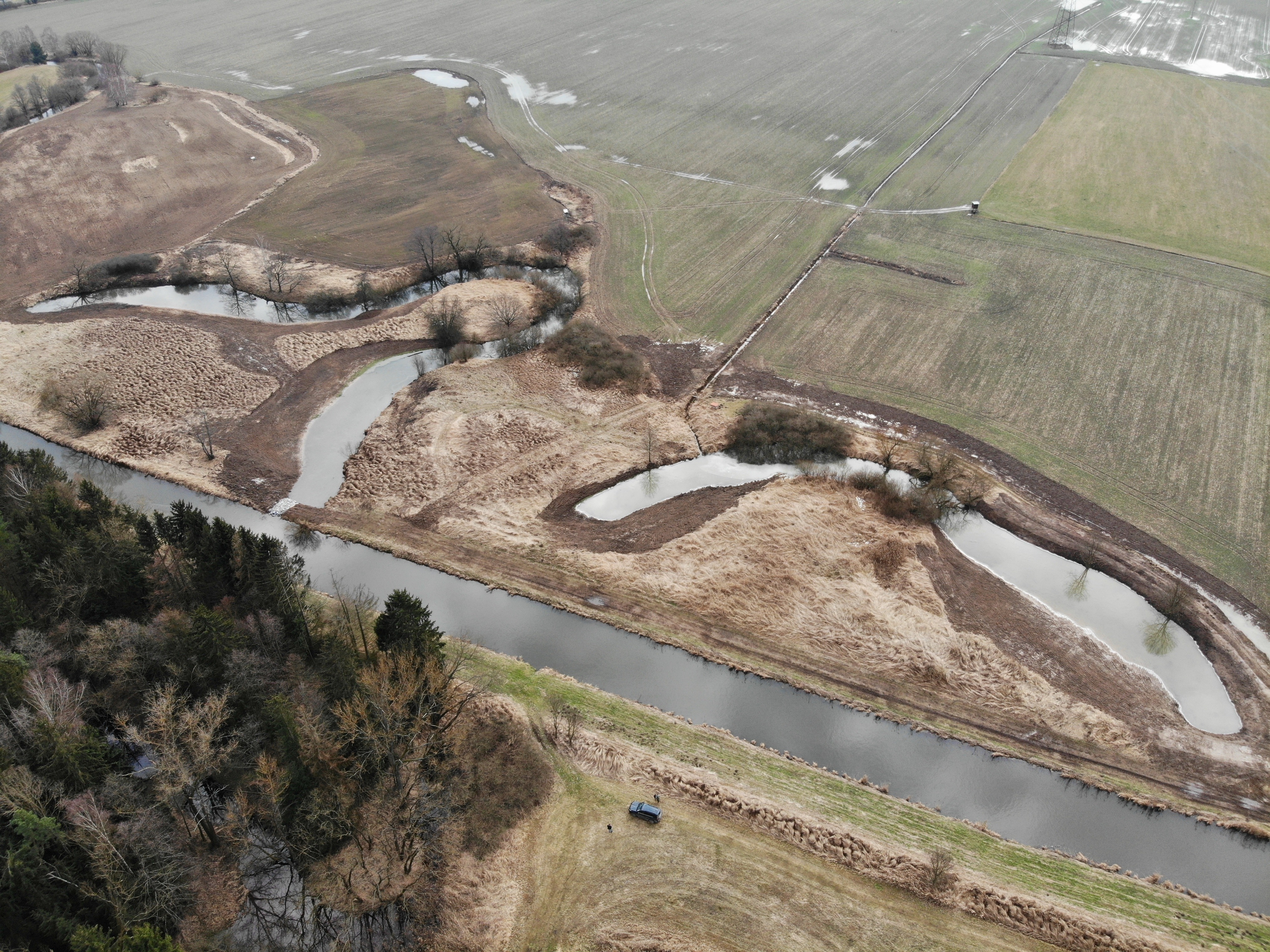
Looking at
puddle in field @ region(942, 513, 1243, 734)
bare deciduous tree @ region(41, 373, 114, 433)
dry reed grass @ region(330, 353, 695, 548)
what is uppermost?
bare deciduous tree @ region(41, 373, 114, 433)

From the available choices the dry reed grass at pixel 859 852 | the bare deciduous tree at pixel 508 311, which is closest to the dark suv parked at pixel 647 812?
the dry reed grass at pixel 859 852

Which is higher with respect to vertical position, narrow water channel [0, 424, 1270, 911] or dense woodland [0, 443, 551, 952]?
dense woodland [0, 443, 551, 952]

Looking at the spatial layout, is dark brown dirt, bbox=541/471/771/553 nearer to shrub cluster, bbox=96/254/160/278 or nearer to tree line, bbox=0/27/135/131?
shrub cluster, bbox=96/254/160/278

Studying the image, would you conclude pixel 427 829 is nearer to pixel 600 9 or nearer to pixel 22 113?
pixel 22 113

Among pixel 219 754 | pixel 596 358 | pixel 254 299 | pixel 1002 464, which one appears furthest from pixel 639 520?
pixel 254 299

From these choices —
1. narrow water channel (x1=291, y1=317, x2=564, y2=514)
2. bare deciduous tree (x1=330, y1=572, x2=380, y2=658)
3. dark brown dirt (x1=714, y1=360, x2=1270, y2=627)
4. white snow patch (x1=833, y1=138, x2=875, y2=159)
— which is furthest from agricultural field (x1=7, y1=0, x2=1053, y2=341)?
bare deciduous tree (x1=330, y1=572, x2=380, y2=658)

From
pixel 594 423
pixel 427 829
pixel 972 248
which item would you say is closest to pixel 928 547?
pixel 594 423
